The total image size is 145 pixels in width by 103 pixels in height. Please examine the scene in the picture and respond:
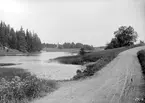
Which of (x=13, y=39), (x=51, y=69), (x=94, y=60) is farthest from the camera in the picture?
(x=13, y=39)

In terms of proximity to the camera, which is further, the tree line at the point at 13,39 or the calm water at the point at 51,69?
the tree line at the point at 13,39

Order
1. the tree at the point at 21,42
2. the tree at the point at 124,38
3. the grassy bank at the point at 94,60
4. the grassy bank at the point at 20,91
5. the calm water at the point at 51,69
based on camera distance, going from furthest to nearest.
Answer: the tree at the point at 21,42 < the tree at the point at 124,38 < the grassy bank at the point at 94,60 < the calm water at the point at 51,69 < the grassy bank at the point at 20,91

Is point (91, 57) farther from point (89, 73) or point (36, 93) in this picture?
point (36, 93)

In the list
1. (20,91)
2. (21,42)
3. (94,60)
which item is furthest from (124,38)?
(20,91)

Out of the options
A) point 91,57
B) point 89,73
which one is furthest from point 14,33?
point 89,73

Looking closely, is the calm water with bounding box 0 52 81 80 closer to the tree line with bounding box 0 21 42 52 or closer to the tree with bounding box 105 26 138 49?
the tree with bounding box 105 26 138 49

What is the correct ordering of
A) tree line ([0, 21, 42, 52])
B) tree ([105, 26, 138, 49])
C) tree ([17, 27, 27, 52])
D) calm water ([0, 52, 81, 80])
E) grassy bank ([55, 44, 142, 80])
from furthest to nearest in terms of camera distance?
tree ([17, 27, 27, 52])
tree line ([0, 21, 42, 52])
tree ([105, 26, 138, 49])
grassy bank ([55, 44, 142, 80])
calm water ([0, 52, 81, 80])

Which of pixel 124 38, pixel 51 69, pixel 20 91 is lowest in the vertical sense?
pixel 51 69

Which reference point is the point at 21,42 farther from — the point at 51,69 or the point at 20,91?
the point at 20,91

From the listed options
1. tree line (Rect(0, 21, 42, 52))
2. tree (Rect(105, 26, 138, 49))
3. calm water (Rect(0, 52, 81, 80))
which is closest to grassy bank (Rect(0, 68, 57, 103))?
calm water (Rect(0, 52, 81, 80))

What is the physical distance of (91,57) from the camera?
142 ft

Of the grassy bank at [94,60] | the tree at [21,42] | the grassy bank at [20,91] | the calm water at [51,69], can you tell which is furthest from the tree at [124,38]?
the grassy bank at [20,91]

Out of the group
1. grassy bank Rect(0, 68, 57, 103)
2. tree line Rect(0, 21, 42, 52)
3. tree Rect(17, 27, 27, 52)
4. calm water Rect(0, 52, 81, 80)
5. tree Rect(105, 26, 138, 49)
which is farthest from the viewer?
tree Rect(17, 27, 27, 52)

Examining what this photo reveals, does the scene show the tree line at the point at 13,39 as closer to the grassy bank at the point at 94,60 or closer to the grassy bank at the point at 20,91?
the grassy bank at the point at 94,60
